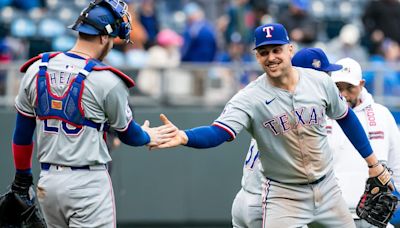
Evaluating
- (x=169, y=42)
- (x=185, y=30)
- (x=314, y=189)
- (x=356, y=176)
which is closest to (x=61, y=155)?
(x=314, y=189)

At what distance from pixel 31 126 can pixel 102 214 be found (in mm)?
832

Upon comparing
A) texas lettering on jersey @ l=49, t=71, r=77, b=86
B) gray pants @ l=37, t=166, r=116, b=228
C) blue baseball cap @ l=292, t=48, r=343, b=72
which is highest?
blue baseball cap @ l=292, t=48, r=343, b=72

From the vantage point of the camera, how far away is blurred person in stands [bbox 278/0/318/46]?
14414 mm

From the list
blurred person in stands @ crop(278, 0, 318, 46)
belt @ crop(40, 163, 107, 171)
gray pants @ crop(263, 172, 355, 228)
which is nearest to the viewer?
belt @ crop(40, 163, 107, 171)

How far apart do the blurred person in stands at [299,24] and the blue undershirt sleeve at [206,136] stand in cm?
782

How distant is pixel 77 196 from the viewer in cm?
622

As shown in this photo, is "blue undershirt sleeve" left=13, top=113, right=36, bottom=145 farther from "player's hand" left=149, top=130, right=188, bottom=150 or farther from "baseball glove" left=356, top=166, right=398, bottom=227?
"baseball glove" left=356, top=166, right=398, bottom=227

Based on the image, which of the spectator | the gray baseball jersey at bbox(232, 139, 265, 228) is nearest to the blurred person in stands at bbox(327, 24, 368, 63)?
the spectator

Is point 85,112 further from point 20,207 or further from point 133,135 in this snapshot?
point 20,207

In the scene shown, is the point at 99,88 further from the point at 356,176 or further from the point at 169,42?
the point at 169,42

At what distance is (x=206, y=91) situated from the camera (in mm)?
12234

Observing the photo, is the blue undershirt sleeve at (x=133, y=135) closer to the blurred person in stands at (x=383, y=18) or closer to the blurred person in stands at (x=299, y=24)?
the blurred person in stands at (x=299, y=24)

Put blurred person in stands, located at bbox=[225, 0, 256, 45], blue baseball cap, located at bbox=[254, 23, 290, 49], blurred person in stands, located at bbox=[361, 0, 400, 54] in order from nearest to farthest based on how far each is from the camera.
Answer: blue baseball cap, located at bbox=[254, 23, 290, 49] → blurred person in stands, located at bbox=[225, 0, 256, 45] → blurred person in stands, located at bbox=[361, 0, 400, 54]

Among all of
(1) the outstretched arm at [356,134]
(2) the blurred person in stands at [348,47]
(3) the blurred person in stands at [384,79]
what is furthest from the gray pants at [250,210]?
(2) the blurred person in stands at [348,47]
